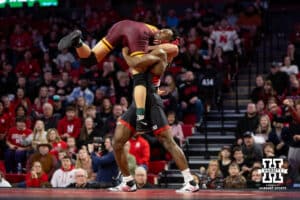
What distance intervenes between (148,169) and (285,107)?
2429 mm

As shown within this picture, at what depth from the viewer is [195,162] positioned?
13438 millimetres

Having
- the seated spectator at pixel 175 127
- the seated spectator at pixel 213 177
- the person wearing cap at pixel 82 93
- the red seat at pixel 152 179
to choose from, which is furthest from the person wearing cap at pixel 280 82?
the person wearing cap at pixel 82 93

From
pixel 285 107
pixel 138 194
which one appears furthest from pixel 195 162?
pixel 138 194

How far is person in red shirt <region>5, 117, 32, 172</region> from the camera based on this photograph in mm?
13828

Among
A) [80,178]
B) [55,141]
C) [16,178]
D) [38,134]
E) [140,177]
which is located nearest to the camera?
[140,177]

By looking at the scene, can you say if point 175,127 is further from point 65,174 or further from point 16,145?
point 16,145

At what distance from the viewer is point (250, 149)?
12.2 m

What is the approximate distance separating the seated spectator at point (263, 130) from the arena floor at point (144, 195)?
11.6 ft

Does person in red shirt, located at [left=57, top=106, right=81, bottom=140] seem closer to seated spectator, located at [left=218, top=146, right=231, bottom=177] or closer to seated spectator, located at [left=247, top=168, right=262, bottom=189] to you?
seated spectator, located at [left=218, top=146, right=231, bottom=177]

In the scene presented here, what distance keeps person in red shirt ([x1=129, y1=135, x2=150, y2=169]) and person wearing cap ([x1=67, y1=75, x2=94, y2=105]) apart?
9.74 feet

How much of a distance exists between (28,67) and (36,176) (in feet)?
18.5

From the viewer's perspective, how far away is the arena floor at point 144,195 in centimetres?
824

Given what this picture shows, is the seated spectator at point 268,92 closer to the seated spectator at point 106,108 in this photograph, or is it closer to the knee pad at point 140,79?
the seated spectator at point 106,108

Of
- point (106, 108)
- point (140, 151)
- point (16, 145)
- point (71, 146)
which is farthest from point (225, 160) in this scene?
point (16, 145)
